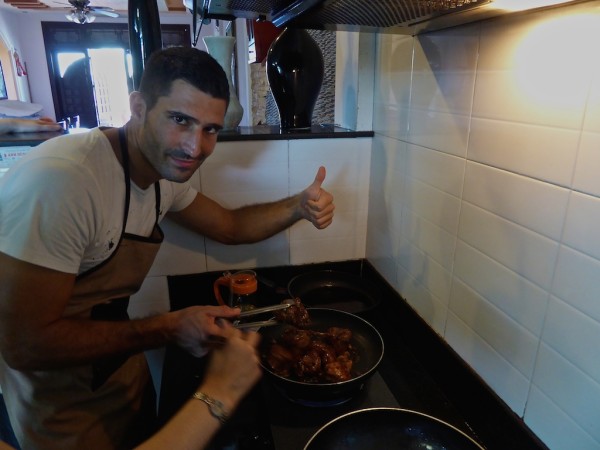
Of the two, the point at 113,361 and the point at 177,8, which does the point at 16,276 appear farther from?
the point at 177,8

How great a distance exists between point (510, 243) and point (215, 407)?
2.01 feet

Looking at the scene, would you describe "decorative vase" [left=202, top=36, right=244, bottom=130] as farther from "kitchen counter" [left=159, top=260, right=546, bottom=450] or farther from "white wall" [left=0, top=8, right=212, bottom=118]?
"white wall" [left=0, top=8, right=212, bottom=118]

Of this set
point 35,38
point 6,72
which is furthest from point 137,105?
point 35,38

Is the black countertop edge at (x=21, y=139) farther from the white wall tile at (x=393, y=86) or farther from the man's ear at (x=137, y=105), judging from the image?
the white wall tile at (x=393, y=86)

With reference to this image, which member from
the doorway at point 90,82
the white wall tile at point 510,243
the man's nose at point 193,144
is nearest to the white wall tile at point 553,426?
the white wall tile at point 510,243

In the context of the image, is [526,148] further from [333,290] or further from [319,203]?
[333,290]

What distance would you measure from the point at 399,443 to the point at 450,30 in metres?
0.89

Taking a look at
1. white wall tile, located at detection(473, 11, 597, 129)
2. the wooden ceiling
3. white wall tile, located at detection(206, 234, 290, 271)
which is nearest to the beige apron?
white wall tile, located at detection(206, 234, 290, 271)

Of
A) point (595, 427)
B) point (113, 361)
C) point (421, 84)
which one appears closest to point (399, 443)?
point (595, 427)

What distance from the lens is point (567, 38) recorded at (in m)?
0.64

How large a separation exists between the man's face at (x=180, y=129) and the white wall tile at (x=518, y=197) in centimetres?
59

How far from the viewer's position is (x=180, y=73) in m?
0.91

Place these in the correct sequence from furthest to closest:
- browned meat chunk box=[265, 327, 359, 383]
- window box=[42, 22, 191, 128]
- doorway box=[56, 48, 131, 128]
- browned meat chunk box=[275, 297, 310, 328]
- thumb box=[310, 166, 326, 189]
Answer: doorway box=[56, 48, 131, 128], window box=[42, 22, 191, 128], thumb box=[310, 166, 326, 189], browned meat chunk box=[275, 297, 310, 328], browned meat chunk box=[265, 327, 359, 383]

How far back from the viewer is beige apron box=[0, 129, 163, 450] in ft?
3.27
